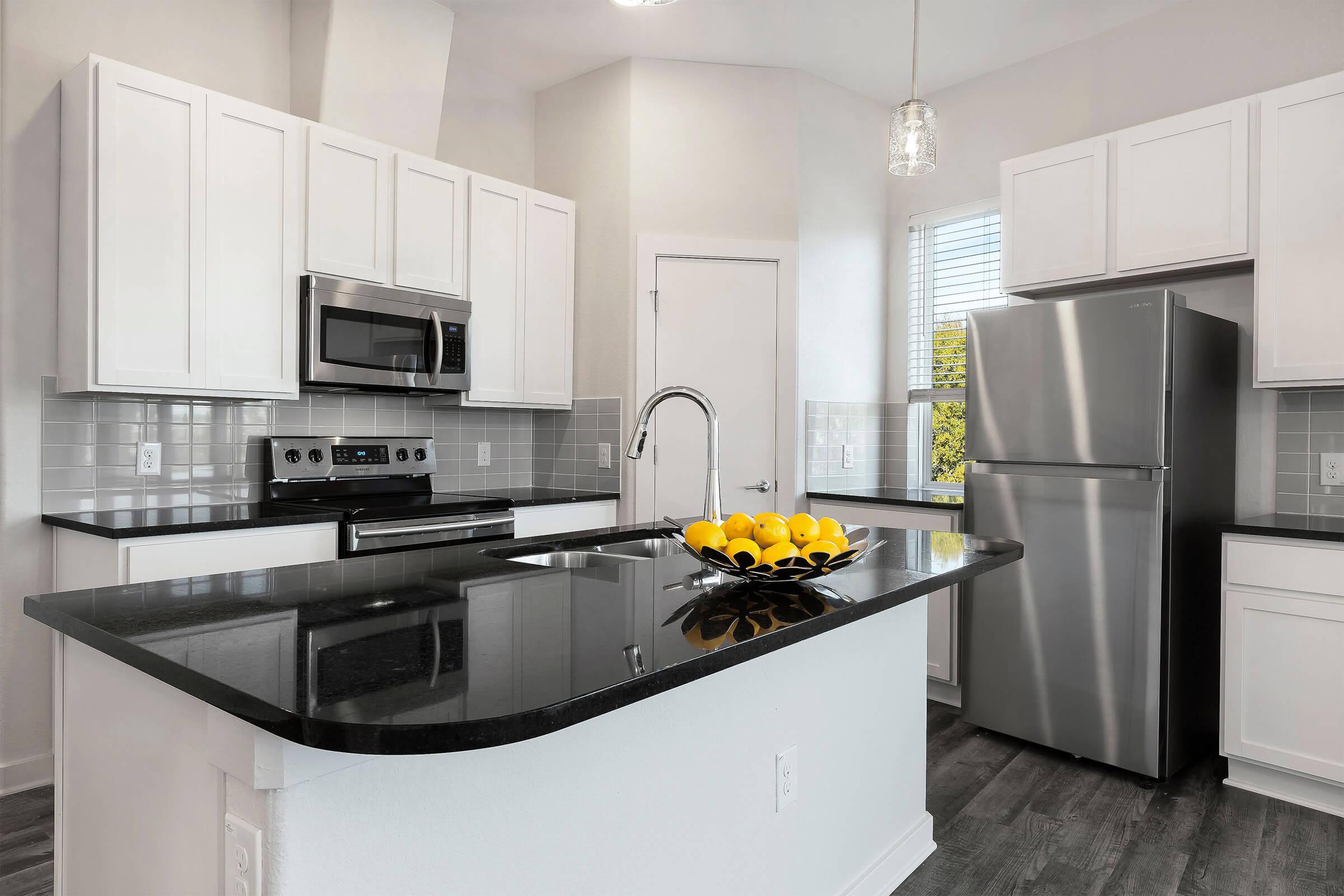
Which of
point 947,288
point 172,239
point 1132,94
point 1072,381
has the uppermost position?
point 1132,94

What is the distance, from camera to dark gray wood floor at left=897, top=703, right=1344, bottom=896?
2174 millimetres

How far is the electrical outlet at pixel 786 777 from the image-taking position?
5.57 feet

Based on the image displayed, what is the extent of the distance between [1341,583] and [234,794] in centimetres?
311

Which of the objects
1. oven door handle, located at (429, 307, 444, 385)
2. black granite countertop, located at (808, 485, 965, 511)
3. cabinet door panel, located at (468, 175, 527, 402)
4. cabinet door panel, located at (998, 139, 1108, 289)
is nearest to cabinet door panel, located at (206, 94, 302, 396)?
oven door handle, located at (429, 307, 444, 385)

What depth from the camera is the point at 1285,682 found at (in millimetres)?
2680

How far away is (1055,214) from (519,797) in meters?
3.21

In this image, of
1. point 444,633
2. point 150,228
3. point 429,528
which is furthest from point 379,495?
point 444,633

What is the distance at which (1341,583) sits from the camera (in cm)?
255

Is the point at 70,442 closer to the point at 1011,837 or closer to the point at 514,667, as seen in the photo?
the point at 514,667

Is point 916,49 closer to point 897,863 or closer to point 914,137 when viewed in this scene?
point 914,137

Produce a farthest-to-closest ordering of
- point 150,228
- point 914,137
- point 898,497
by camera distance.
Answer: point 898,497, point 150,228, point 914,137

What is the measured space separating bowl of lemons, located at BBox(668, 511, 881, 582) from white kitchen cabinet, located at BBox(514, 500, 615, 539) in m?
1.79

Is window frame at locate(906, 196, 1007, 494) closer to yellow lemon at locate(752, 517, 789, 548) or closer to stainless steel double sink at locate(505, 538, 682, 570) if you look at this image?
stainless steel double sink at locate(505, 538, 682, 570)

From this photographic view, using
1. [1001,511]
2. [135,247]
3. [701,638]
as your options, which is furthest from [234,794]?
[1001,511]
